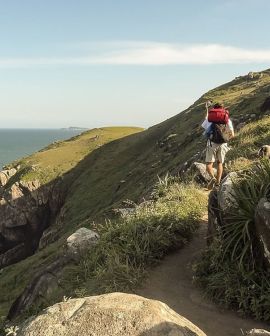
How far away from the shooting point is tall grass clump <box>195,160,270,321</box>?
371 inches

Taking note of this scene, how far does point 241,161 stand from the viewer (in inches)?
685

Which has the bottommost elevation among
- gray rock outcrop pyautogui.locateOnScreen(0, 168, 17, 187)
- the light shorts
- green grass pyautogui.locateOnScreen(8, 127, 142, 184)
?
gray rock outcrop pyautogui.locateOnScreen(0, 168, 17, 187)

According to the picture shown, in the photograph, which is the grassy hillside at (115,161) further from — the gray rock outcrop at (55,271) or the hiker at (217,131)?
the gray rock outcrop at (55,271)

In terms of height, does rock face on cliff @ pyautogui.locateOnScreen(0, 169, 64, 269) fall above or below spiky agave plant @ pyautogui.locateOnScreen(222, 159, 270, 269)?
below

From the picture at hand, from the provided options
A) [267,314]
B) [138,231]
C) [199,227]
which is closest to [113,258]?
[138,231]

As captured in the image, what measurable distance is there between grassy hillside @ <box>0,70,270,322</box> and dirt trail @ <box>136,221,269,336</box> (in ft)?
49.5

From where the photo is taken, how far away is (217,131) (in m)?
15.7

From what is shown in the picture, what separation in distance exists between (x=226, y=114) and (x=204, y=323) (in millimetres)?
8177

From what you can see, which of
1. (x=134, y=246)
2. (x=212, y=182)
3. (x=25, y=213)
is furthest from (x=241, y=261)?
(x=25, y=213)

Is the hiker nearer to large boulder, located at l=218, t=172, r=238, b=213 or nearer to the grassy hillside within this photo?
large boulder, located at l=218, t=172, r=238, b=213

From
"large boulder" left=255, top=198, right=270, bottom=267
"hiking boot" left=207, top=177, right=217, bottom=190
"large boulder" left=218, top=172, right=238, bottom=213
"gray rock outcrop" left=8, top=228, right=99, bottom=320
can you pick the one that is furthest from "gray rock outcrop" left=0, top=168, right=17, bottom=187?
"large boulder" left=255, top=198, right=270, bottom=267

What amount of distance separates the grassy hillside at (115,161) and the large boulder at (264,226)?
16.9 m

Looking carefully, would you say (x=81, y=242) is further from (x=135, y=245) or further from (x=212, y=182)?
(x=212, y=182)

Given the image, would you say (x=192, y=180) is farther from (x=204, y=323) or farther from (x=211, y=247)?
(x=204, y=323)
